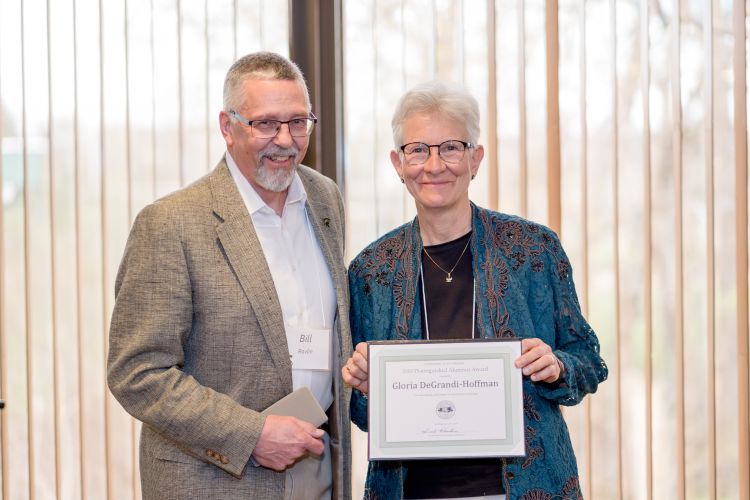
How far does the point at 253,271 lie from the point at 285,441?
1.35ft

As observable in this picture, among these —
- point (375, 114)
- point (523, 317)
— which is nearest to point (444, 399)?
point (523, 317)

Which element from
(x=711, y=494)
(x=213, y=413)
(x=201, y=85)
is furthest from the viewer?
(x=201, y=85)

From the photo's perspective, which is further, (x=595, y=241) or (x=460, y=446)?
(x=595, y=241)

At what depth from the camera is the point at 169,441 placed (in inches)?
81.7

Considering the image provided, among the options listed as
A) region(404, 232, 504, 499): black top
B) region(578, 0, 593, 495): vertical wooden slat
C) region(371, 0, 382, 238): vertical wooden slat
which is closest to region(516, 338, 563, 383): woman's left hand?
region(404, 232, 504, 499): black top

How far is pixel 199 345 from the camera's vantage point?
204 centimetres

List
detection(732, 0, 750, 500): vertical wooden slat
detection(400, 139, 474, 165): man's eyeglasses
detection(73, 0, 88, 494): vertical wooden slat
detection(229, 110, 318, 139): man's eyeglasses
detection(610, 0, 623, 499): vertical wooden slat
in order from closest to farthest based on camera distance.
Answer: detection(400, 139, 474, 165): man's eyeglasses < detection(229, 110, 318, 139): man's eyeglasses < detection(732, 0, 750, 500): vertical wooden slat < detection(610, 0, 623, 499): vertical wooden slat < detection(73, 0, 88, 494): vertical wooden slat

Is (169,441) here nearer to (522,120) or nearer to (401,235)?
(401,235)

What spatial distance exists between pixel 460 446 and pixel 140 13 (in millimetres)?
2178

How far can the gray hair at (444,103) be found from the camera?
2.04 m

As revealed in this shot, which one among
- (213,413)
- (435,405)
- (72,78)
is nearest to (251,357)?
(213,413)

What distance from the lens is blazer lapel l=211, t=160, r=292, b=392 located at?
6.66 ft

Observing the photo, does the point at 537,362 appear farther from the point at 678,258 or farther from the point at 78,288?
the point at 78,288

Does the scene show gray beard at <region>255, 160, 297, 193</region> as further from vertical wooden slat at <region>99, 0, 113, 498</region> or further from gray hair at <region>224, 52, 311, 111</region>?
vertical wooden slat at <region>99, 0, 113, 498</region>
